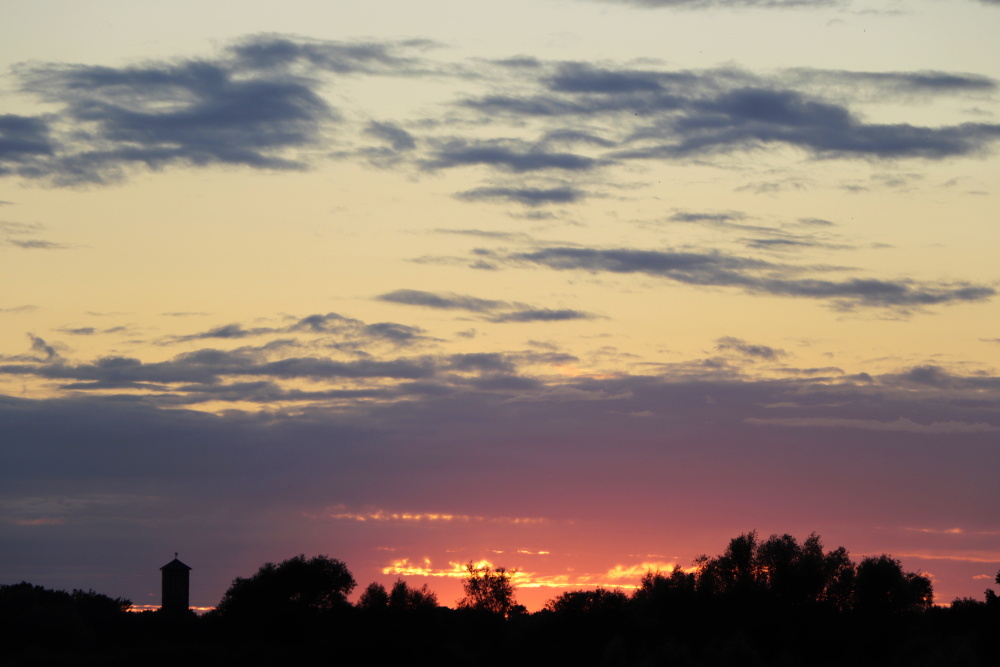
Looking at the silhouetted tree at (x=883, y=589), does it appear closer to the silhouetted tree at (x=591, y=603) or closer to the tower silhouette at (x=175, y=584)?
the silhouetted tree at (x=591, y=603)

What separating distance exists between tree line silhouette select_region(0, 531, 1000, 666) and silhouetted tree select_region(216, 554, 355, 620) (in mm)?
657

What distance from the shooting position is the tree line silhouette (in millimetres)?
95125

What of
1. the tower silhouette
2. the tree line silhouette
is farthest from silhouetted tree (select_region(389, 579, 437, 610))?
the tower silhouette

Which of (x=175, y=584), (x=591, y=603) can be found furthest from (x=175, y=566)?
(x=591, y=603)

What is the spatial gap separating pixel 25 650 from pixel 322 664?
2273 centimetres

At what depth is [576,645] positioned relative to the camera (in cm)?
10550

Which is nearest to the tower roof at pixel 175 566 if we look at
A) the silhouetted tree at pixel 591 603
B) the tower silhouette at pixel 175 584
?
the tower silhouette at pixel 175 584

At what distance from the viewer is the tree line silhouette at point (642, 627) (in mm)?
95125

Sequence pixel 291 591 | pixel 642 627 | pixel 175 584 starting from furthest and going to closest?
pixel 175 584, pixel 291 591, pixel 642 627

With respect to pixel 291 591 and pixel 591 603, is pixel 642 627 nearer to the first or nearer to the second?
pixel 591 603

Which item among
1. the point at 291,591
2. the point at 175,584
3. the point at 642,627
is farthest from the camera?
the point at 175,584

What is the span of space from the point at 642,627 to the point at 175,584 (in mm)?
83558

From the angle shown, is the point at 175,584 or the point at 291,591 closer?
the point at 291,591

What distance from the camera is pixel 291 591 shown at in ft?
426
